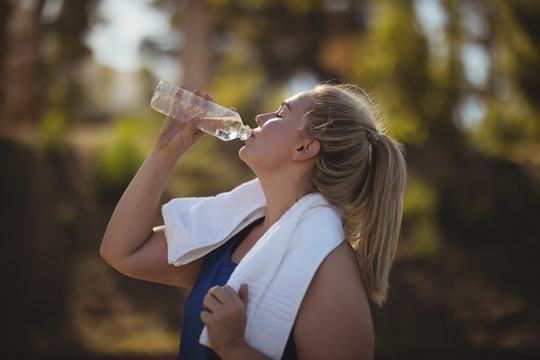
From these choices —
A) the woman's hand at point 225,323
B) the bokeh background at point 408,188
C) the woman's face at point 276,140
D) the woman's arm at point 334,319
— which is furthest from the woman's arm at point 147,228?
the bokeh background at point 408,188

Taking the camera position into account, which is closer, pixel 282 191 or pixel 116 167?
pixel 282 191

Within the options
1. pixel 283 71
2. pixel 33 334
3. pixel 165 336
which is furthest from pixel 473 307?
pixel 283 71

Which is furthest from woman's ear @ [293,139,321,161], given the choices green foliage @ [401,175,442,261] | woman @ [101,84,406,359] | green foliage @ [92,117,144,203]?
green foliage @ [401,175,442,261]

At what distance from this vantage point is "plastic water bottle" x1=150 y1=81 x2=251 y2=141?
2713 millimetres

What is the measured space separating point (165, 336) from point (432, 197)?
16.2 feet

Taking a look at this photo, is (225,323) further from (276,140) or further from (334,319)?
(276,140)

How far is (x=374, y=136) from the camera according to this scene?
94.7 inches

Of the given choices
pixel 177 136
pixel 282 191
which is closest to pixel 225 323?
pixel 282 191

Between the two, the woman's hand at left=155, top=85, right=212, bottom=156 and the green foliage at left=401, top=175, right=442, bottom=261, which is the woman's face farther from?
the green foliage at left=401, top=175, right=442, bottom=261

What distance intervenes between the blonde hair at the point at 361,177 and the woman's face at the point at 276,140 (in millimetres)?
49

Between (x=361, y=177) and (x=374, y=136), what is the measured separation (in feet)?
0.65

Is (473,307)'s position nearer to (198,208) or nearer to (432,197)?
(432,197)

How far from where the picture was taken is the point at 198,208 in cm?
259

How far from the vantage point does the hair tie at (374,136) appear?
7.88ft
